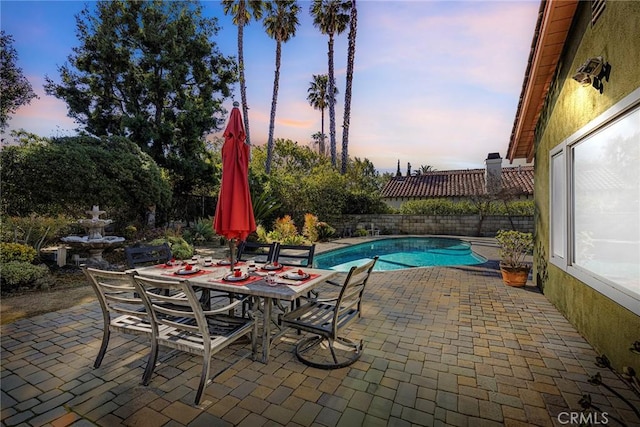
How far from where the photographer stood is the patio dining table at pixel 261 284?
2971 millimetres

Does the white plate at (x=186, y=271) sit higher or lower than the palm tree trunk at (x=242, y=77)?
lower

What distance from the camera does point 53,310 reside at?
4.66 meters

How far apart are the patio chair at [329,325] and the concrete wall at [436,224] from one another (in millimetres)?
13470

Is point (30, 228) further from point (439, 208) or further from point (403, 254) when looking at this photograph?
point (439, 208)

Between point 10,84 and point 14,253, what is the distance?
1022 cm

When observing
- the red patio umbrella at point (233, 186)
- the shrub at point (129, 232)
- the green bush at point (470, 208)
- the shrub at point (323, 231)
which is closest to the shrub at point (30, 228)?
the shrub at point (129, 232)

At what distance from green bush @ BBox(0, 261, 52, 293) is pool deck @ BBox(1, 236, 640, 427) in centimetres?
192

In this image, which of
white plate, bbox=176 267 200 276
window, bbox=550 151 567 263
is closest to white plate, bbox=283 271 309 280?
white plate, bbox=176 267 200 276

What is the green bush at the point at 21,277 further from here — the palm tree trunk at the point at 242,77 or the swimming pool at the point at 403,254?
the palm tree trunk at the point at 242,77

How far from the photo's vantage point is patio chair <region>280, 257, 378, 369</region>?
2936 mm

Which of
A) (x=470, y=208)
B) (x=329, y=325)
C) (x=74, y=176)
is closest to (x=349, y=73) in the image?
(x=470, y=208)

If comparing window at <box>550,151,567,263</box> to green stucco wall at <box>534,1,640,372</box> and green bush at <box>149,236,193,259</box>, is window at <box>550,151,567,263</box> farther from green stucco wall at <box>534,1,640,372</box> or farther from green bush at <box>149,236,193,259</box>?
green bush at <box>149,236,193,259</box>

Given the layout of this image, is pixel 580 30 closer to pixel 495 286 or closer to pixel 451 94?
pixel 495 286

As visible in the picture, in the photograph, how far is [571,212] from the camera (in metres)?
4.22
